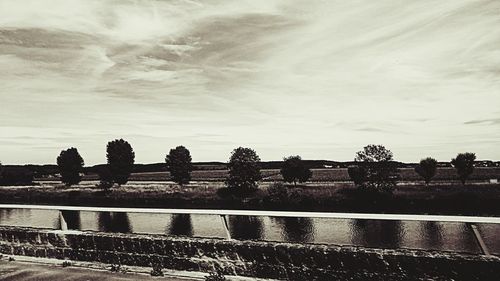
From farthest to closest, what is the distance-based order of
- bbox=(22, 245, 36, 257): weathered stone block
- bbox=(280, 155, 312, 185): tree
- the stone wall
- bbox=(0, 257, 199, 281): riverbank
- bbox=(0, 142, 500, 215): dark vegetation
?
bbox=(280, 155, 312, 185): tree
bbox=(0, 142, 500, 215): dark vegetation
bbox=(22, 245, 36, 257): weathered stone block
bbox=(0, 257, 199, 281): riverbank
the stone wall

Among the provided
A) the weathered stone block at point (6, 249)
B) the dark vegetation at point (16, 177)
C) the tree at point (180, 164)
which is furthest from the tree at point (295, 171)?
the weathered stone block at point (6, 249)

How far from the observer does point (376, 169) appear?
7219 cm

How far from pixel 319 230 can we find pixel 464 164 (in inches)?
2508

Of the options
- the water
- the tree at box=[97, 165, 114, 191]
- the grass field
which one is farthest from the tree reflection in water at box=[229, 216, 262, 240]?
the grass field

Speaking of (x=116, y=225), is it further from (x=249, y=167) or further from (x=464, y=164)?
(x=464, y=164)

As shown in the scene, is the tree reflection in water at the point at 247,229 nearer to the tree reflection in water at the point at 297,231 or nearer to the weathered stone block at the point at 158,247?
the tree reflection in water at the point at 297,231

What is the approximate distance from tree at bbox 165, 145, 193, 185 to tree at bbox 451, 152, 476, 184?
63759 millimetres

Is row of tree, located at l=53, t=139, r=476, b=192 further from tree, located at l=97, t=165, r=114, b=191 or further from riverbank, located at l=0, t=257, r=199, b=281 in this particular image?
riverbank, located at l=0, t=257, r=199, b=281

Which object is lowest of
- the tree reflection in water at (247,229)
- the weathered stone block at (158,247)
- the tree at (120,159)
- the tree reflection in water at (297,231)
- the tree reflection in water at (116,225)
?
the tree reflection in water at (297,231)

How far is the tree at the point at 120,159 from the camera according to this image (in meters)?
86.8

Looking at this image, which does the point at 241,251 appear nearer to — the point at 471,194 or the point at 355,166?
the point at 471,194

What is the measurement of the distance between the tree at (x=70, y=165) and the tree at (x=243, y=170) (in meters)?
40.4

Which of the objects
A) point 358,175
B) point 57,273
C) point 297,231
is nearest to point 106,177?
point 358,175

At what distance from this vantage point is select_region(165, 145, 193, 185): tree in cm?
8950
